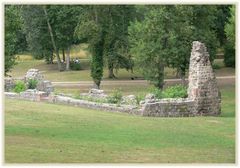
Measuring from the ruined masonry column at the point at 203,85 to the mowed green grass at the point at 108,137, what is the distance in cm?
112

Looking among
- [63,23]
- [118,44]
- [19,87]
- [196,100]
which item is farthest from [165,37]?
[63,23]

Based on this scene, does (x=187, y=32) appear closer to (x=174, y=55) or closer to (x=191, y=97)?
(x=174, y=55)

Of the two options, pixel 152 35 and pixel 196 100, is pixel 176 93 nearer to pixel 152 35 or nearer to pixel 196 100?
pixel 196 100

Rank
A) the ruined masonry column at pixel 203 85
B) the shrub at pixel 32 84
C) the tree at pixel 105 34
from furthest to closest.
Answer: the tree at pixel 105 34 → the shrub at pixel 32 84 → the ruined masonry column at pixel 203 85

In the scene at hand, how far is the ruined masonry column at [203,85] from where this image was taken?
24297mm

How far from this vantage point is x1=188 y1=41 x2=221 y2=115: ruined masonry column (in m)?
24.3

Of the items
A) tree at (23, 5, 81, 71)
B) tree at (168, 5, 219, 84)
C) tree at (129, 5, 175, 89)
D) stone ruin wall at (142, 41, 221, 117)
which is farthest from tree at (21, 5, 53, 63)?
stone ruin wall at (142, 41, 221, 117)

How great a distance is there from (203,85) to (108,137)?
8013 mm

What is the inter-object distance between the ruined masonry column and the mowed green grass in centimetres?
112

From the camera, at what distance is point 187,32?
117 feet

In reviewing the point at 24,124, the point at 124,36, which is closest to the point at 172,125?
the point at 24,124

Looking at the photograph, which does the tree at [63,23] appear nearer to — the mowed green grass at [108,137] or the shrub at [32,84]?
the shrub at [32,84]

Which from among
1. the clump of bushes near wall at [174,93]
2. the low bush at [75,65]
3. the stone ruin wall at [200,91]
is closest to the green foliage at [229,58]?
the low bush at [75,65]

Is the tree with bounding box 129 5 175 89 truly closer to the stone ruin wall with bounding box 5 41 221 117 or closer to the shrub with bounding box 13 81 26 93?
the shrub with bounding box 13 81 26 93
